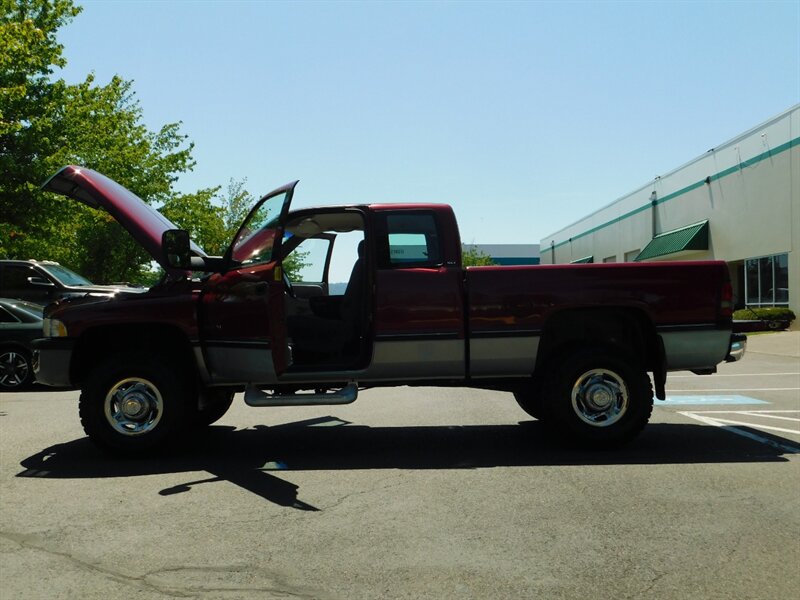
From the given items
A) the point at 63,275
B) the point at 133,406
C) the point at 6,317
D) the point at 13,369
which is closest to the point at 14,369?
the point at 13,369

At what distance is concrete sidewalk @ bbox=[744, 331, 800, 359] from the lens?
1962 cm

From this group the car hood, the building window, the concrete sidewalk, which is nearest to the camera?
the car hood

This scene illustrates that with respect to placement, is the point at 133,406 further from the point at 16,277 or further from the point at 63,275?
the point at 63,275

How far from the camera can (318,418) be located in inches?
361

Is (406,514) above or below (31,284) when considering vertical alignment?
below

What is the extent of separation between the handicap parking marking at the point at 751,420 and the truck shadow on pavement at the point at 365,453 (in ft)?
0.51

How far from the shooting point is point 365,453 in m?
6.99

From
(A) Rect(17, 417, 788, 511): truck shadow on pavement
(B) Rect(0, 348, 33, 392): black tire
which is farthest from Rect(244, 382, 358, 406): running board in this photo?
(B) Rect(0, 348, 33, 392): black tire

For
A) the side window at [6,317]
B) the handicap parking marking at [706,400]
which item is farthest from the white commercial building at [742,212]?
the side window at [6,317]

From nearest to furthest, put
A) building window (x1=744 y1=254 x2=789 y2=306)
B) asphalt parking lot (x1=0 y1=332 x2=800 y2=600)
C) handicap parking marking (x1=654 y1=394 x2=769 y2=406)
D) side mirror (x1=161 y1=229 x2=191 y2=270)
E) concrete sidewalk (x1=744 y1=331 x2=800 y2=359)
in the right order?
asphalt parking lot (x1=0 y1=332 x2=800 y2=600) → side mirror (x1=161 y1=229 x2=191 y2=270) → handicap parking marking (x1=654 y1=394 x2=769 y2=406) → concrete sidewalk (x1=744 y1=331 x2=800 y2=359) → building window (x1=744 y1=254 x2=789 y2=306)

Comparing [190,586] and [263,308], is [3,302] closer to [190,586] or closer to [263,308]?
[263,308]

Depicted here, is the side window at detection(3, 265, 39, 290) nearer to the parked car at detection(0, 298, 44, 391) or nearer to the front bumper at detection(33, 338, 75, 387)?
the parked car at detection(0, 298, 44, 391)

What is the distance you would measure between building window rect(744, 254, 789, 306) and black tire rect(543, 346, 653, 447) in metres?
23.3

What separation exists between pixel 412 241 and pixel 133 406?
111 inches
